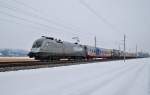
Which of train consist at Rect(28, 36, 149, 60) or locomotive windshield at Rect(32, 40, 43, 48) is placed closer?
train consist at Rect(28, 36, 149, 60)

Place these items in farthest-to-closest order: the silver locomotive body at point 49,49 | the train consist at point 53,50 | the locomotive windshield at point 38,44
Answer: the locomotive windshield at point 38,44 → the train consist at point 53,50 → the silver locomotive body at point 49,49

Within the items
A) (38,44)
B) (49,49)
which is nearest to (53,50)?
(49,49)

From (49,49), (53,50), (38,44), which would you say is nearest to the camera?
(38,44)

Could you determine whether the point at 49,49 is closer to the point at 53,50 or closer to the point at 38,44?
the point at 53,50

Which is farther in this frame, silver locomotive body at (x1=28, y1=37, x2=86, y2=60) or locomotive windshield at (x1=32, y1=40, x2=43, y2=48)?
locomotive windshield at (x1=32, y1=40, x2=43, y2=48)

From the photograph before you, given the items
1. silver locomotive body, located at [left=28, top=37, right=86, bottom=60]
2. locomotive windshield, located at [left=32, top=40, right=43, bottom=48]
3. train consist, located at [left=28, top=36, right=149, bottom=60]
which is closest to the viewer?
silver locomotive body, located at [left=28, top=37, right=86, bottom=60]

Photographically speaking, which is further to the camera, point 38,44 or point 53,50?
point 53,50

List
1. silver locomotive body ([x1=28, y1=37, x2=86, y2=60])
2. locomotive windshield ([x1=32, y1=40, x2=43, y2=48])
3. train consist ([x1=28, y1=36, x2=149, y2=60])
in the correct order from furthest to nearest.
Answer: locomotive windshield ([x1=32, y1=40, x2=43, y2=48]), train consist ([x1=28, y1=36, x2=149, y2=60]), silver locomotive body ([x1=28, y1=37, x2=86, y2=60])

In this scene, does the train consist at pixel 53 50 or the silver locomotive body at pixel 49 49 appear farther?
the train consist at pixel 53 50

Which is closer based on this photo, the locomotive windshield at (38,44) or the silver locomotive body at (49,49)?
the silver locomotive body at (49,49)

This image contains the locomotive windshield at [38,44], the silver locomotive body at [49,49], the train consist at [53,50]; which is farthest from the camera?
the locomotive windshield at [38,44]

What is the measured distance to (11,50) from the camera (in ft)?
154

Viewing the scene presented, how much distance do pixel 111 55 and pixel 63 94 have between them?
52608 mm

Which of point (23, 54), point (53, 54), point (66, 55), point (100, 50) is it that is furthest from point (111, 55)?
point (53, 54)
